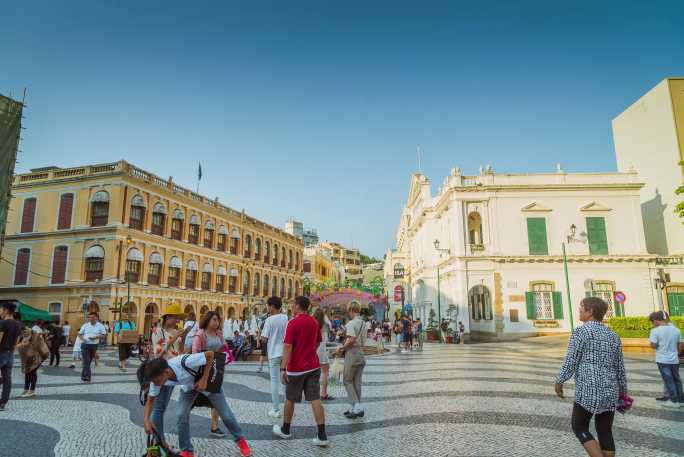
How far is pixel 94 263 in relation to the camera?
30875mm

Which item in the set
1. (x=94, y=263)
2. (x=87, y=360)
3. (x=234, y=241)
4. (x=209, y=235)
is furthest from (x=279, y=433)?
(x=234, y=241)

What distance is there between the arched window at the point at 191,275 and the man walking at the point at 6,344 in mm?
30471

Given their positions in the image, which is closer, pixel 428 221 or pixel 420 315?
pixel 428 221

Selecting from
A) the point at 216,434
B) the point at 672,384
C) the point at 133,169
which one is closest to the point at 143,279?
the point at 133,169

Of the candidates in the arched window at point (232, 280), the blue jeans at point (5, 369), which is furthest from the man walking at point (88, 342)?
the arched window at point (232, 280)

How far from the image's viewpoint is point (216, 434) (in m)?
6.15

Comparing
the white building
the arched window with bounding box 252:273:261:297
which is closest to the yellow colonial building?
the arched window with bounding box 252:273:261:297

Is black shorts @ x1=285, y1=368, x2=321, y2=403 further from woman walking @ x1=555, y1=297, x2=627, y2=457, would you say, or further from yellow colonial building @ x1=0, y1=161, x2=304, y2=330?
yellow colonial building @ x1=0, y1=161, x2=304, y2=330

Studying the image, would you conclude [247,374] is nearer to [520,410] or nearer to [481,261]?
[520,410]

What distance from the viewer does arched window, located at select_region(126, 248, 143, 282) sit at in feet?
104

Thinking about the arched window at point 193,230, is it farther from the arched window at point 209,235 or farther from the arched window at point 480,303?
the arched window at point 480,303

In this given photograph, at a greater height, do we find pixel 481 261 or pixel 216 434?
pixel 481 261

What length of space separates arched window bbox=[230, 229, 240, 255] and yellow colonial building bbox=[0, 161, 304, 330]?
5.21m

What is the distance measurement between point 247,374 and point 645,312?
2576cm
